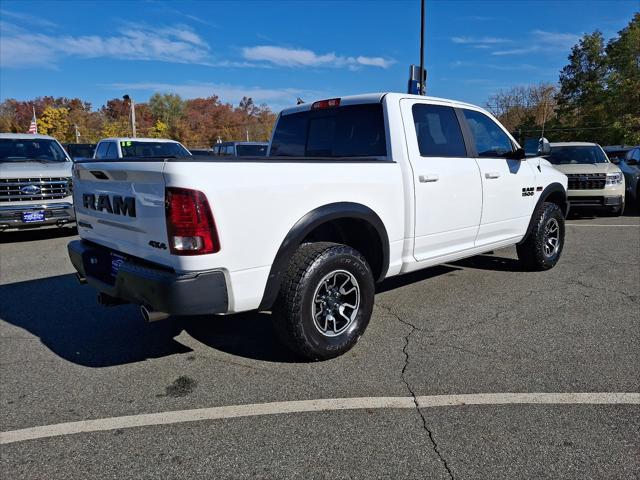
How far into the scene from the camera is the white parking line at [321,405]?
269 cm

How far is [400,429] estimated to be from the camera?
261cm

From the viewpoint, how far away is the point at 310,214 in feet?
10.6

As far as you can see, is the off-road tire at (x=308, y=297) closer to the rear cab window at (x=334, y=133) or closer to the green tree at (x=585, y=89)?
the rear cab window at (x=334, y=133)

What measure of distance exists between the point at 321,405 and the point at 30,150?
9111 mm

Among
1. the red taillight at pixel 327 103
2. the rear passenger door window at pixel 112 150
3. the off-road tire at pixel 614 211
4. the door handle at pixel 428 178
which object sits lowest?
the off-road tire at pixel 614 211

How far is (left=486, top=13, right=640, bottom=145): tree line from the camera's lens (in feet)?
96.9

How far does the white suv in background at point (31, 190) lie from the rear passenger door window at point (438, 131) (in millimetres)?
6811

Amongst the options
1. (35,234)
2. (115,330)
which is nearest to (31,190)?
(35,234)

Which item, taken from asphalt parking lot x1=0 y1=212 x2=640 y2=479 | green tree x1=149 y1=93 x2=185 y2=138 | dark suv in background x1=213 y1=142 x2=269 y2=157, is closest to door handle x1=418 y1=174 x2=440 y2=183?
asphalt parking lot x1=0 y1=212 x2=640 y2=479

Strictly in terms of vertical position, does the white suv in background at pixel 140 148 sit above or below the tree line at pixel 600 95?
below

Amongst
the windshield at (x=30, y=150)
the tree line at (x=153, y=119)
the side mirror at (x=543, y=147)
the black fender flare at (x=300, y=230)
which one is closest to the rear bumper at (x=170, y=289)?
the black fender flare at (x=300, y=230)

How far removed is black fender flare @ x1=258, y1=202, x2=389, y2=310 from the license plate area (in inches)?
265

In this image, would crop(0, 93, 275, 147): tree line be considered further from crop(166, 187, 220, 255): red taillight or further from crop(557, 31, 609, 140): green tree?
crop(166, 187, 220, 255): red taillight

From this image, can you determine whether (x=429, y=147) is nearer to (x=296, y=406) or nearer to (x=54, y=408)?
(x=296, y=406)
